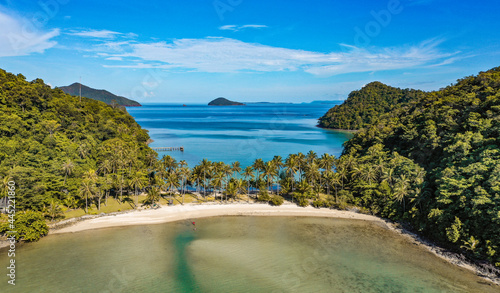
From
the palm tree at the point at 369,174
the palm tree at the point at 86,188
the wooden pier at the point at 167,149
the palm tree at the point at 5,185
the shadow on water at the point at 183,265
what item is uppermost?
the palm tree at the point at 369,174

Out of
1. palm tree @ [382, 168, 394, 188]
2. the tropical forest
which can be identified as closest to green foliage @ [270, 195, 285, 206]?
the tropical forest

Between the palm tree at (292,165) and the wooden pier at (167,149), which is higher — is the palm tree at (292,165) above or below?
above

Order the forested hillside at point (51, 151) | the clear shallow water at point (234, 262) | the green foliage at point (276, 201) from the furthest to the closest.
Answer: the green foliage at point (276, 201) → the forested hillside at point (51, 151) → the clear shallow water at point (234, 262)

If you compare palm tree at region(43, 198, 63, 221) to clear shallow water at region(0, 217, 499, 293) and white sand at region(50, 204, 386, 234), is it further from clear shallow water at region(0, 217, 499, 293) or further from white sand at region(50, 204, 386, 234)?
clear shallow water at region(0, 217, 499, 293)

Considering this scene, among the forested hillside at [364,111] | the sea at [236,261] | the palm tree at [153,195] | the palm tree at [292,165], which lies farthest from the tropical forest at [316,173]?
the forested hillside at [364,111]

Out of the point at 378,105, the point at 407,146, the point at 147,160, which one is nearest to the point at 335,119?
the point at 378,105

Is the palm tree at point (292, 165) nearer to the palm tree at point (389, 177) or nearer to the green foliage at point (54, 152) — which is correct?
the palm tree at point (389, 177)

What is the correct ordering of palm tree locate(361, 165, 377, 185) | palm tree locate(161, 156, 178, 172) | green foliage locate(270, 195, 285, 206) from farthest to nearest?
1. palm tree locate(161, 156, 178, 172)
2. green foliage locate(270, 195, 285, 206)
3. palm tree locate(361, 165, 377, 185)
